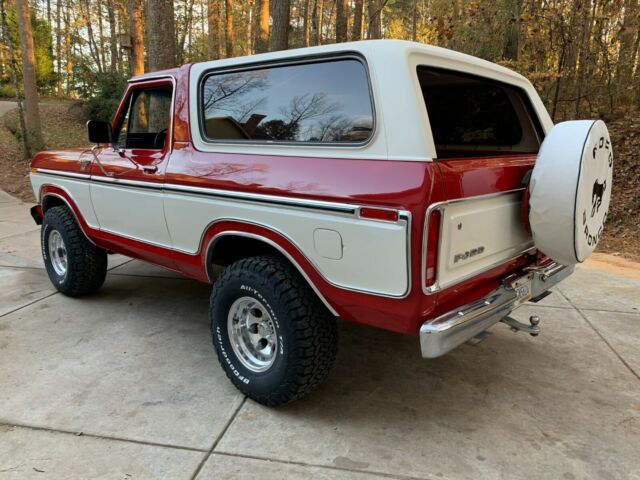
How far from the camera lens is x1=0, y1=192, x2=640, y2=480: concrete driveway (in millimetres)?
2387

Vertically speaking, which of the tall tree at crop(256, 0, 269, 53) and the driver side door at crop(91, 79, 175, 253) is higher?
the tall tree at crop(256, 0, 269, 53)

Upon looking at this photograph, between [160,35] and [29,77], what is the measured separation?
776 cm

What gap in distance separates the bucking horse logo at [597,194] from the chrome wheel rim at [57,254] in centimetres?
430

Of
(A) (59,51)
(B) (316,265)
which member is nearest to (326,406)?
(B) (316,265)

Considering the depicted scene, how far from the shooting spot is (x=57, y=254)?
4668 millimetres

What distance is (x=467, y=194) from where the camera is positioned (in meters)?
2.29

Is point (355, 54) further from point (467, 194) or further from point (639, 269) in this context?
point (639, 269)

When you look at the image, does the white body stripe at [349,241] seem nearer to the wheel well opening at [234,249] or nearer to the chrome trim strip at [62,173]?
the wheel well opening at [234,249]

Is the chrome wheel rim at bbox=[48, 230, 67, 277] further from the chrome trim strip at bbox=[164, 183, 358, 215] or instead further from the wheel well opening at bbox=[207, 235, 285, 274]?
the wheel well opening at bbox=[207, 235, 285, 274]

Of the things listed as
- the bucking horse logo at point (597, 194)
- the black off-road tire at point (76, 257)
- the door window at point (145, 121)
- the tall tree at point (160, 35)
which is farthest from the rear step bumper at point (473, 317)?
the tall tree at point (160, 35)

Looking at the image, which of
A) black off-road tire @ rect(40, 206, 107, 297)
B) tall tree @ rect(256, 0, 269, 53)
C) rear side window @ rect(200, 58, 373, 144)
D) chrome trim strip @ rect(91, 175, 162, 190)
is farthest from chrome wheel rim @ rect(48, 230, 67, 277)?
tall tree @ rect(256, 0, 269, 53)

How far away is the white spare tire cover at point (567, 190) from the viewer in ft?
7.88

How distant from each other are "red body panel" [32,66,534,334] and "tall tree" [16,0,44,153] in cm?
1135

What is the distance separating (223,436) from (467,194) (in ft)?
5.72
